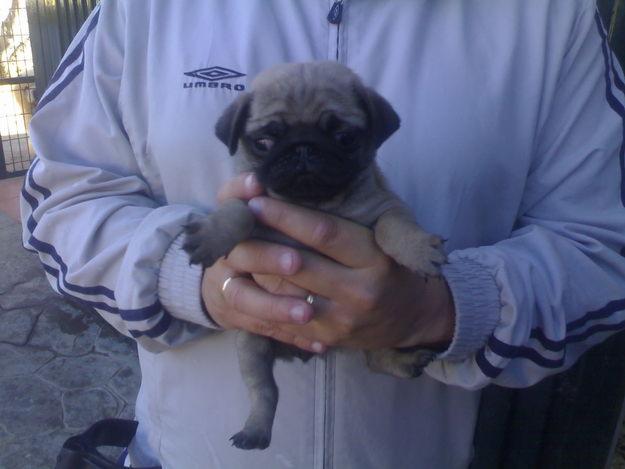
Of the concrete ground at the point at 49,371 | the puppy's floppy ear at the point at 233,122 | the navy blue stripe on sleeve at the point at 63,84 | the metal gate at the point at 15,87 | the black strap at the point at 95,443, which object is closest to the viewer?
the puppy's floppy ear at the point at 233,122

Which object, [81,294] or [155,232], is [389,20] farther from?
[81,294]

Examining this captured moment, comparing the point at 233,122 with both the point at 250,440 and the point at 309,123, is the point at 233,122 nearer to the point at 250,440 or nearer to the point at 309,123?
the point at 309,123

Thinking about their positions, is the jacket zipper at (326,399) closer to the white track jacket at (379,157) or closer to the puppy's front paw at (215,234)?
the white track jacket at (379,157)

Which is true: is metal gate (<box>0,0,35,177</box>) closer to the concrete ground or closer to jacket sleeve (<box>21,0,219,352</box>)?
the concrete ground

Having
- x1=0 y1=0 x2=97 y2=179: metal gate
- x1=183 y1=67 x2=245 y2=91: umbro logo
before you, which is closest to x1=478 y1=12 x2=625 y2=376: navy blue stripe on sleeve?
x1=183 y1=67 x2=245 y2=91: umbro logo

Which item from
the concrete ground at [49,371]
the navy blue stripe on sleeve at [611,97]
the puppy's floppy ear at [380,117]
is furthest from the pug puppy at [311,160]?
the concrete ground at [49,371]

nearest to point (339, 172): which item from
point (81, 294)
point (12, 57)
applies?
point (81, 294)

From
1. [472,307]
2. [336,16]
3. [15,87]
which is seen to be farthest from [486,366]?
[15,87]

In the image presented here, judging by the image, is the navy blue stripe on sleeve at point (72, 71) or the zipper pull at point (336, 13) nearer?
the zipper pull at point (336, 13)
